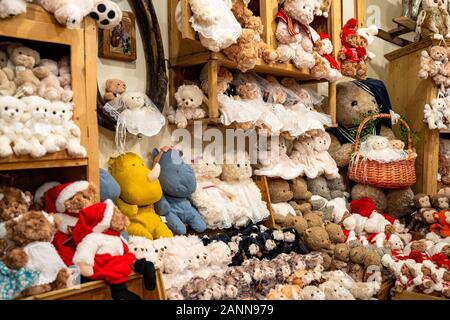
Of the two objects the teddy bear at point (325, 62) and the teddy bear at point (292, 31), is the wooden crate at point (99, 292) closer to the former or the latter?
the teddy bear at point (292, 31)

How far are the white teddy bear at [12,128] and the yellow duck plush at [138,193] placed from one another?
56 centimetres

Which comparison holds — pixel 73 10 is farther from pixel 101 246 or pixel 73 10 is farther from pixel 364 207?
pixel 364 207

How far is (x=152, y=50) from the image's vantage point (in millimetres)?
2137

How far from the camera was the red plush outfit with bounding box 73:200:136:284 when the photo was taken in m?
1.46

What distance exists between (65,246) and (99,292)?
227 millimetres

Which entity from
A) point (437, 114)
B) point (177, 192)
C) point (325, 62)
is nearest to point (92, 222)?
point (177, 192)

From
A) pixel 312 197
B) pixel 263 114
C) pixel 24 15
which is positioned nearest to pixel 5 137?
pixel 24 15

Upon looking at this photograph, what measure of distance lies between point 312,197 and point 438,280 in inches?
34.1

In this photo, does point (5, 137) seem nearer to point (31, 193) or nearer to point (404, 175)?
point (31, 193)

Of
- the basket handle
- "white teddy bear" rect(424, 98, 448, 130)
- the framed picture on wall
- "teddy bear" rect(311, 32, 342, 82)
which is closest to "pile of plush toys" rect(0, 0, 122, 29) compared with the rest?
the framed picture on wall

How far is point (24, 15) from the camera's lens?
145 cm

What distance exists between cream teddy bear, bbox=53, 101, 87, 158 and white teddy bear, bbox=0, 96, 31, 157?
0.40 ft

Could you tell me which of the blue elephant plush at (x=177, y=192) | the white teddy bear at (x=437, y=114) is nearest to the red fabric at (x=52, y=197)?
the blue elephant plush at (x=177, y=192)

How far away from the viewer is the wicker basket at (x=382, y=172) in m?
2.82
